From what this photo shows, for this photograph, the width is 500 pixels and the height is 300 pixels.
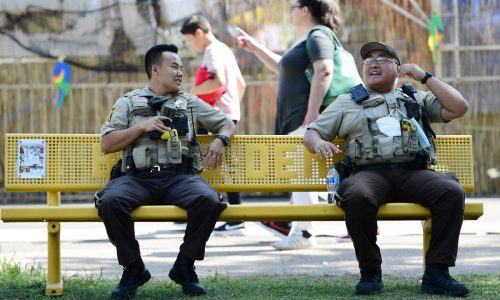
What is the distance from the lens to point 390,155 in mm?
5660

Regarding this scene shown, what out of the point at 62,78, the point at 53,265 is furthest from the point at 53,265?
the point at 62,78

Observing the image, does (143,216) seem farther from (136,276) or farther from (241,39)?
(241,39)

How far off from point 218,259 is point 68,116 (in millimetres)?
5391

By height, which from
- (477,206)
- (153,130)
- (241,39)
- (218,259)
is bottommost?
(218,259)

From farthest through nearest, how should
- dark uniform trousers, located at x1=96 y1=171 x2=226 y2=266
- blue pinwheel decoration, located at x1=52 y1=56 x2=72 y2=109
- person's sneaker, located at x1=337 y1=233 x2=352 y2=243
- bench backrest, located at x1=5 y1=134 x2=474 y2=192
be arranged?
1. blue pinwheel decoration, located at x1=52 y1=56 x2=72 y2=109
2. person's sneaker, located at x1=337 y1=233 x2=352 y2=243
3. bench backrest, located at x1=5 y1=134 x2=474 y2=192
4. dark uniform trousers, located at x1=96 y1=171 x2=226 y2=266

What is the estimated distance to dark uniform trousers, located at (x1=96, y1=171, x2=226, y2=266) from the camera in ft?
17.6

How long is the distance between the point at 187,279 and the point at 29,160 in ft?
4.17

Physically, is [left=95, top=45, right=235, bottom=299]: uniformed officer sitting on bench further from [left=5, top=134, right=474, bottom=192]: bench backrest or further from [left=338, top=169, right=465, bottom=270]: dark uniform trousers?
[left=338, top=169, right=465, bottom=270]: dark uniform trousers

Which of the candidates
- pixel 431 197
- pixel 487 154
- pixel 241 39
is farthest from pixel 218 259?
pixel 487 154

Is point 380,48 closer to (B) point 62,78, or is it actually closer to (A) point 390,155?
(A) point 390,155

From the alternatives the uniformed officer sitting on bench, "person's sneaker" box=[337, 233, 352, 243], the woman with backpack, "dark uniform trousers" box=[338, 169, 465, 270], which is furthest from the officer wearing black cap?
"person's sneaker" box=[337, 233, 352, 243]

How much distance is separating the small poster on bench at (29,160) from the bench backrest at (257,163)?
0.10m

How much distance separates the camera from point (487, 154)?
12.2 m

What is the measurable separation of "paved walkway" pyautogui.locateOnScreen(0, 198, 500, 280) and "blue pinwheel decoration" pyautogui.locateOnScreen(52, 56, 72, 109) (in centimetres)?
273
